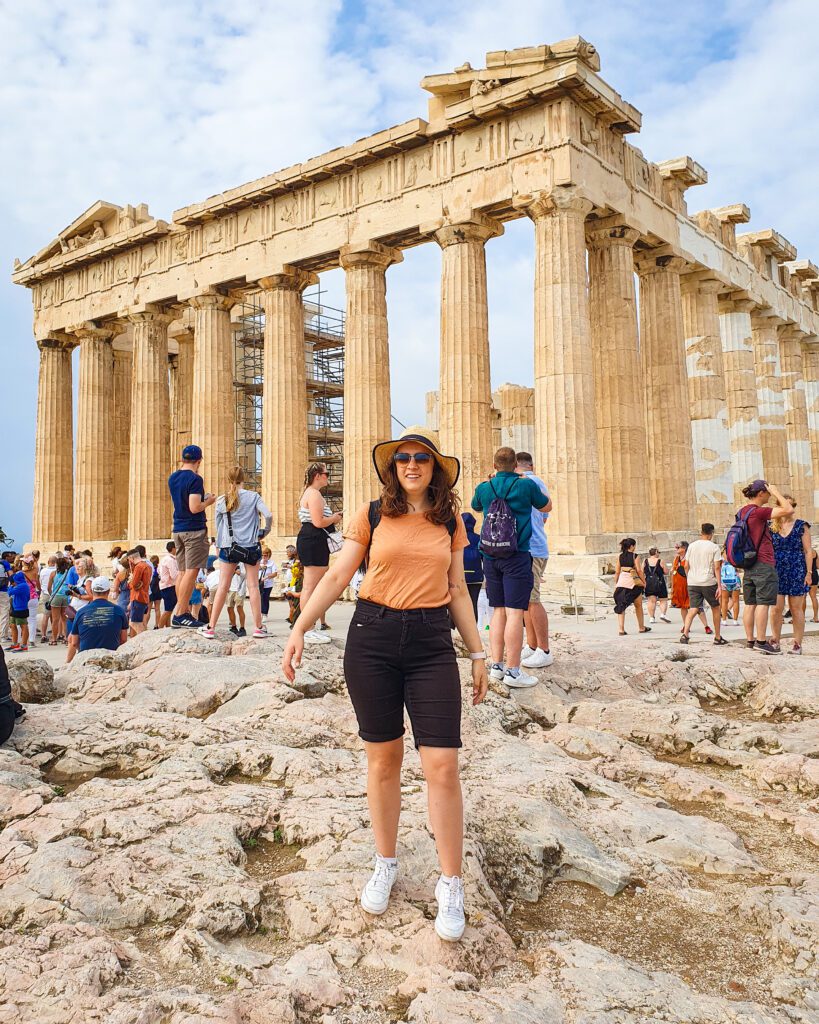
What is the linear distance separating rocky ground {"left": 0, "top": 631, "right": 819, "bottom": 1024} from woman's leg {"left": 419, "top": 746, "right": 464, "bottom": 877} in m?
0.24

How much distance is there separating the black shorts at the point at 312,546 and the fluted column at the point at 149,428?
18157 mm

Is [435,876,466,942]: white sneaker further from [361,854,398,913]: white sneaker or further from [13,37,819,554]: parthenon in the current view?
[13,37,819,554]: parthenon

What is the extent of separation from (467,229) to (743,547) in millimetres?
12281

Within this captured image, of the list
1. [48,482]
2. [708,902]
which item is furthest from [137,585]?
[48,482]

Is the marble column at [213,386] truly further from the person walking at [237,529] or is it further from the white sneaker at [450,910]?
the white sneaker at [450,910]

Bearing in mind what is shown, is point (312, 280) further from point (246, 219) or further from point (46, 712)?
point (46, 712)

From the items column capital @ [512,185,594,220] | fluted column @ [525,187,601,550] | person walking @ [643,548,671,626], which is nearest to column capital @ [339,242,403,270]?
column capital @ [512,185,594,220]

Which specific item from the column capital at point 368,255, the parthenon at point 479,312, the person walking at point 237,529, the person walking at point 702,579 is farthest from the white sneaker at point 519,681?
the column capital at point 368,255

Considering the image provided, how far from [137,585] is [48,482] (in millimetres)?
19647

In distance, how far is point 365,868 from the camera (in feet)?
10.7

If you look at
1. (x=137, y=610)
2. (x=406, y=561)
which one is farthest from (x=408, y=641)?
(x=137, y=610)

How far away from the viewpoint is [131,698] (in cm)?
582

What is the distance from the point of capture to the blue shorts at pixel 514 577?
6406mm

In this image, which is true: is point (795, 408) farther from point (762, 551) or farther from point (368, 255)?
point (762, 551)
